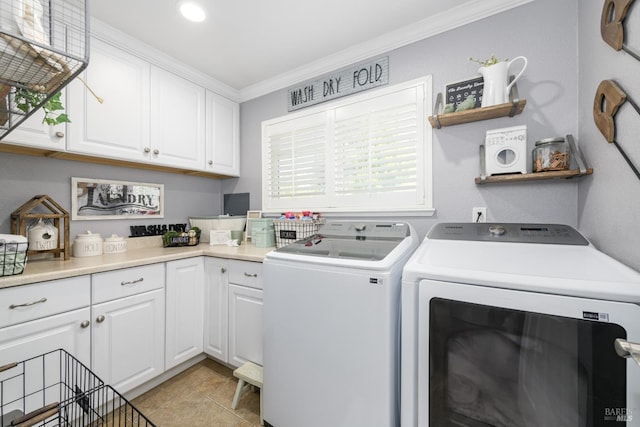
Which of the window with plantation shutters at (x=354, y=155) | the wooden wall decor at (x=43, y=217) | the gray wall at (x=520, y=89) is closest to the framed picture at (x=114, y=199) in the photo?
the wooden wall decor at (x=43, y=217)

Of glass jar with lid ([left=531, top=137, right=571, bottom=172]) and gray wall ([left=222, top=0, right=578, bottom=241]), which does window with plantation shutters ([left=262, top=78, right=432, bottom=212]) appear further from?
glass jar with lid ([left=531, top=137, right=571, bottom=172])

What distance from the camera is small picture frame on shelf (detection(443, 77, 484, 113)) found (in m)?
1.49

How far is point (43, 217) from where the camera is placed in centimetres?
156

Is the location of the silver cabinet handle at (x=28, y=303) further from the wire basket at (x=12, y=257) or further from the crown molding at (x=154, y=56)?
the crown molding at (x=154, y=56)

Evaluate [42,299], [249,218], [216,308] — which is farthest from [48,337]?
[249,218]

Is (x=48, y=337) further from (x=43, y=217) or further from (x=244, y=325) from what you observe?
(x=244, y=325)

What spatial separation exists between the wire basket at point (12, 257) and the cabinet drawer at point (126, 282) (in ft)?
0.92

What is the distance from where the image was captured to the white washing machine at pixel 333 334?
1.04m

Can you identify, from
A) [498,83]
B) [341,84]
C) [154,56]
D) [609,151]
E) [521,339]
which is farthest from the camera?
[341,84]

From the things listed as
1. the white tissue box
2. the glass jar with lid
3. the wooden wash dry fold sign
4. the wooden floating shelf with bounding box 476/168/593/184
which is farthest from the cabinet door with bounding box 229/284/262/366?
the glass jar with lid

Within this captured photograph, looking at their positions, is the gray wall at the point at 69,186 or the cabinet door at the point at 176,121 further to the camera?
the cabinet door at the point at 176,121

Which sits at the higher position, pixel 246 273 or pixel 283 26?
pixel 283 26

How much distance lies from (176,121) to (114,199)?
805 millimetres

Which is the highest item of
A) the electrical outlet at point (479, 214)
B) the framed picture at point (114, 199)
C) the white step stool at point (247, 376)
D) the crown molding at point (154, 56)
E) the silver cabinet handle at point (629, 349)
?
the crown molding at point (154, 56)
